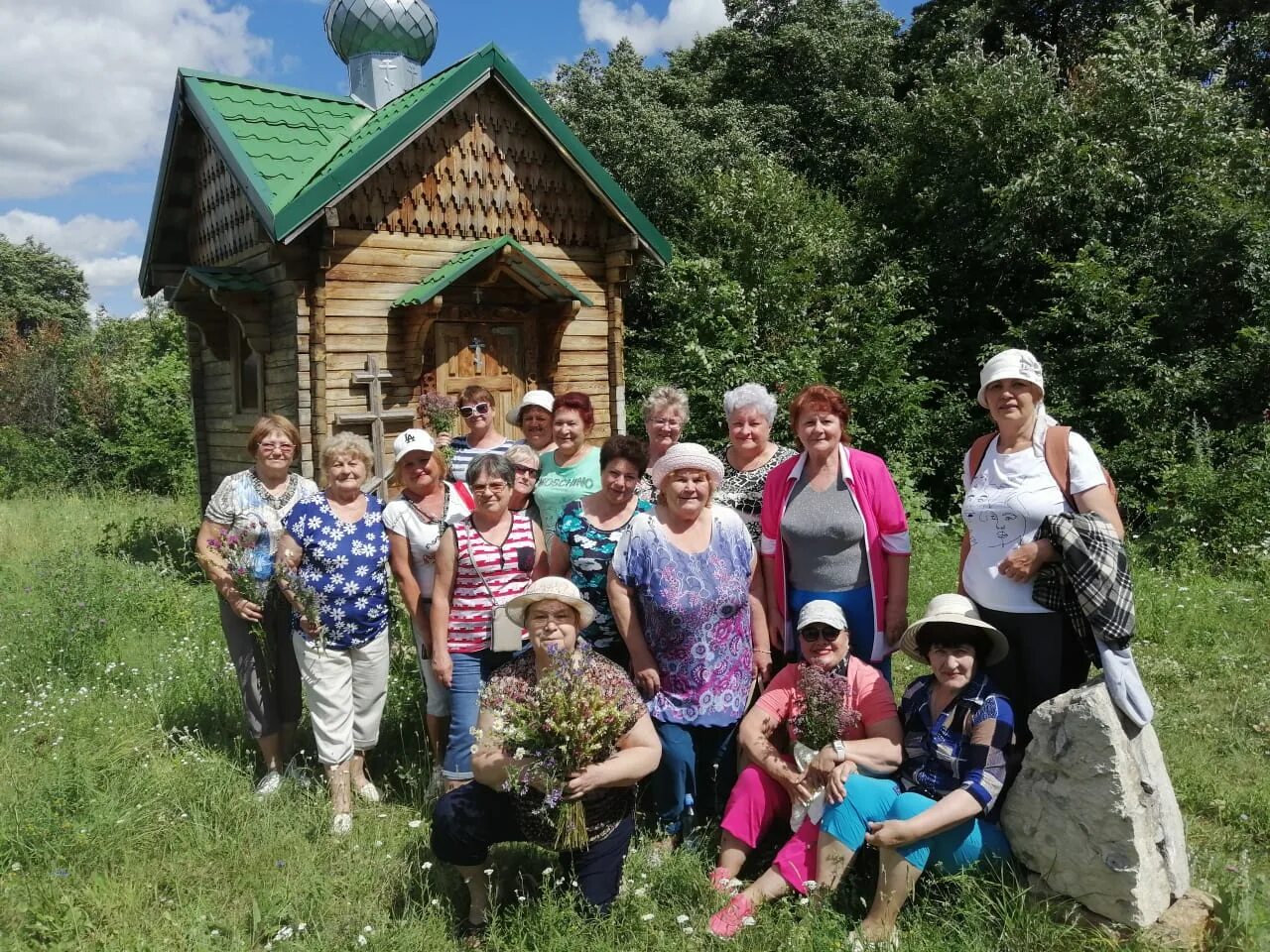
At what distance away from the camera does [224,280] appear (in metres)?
8.34

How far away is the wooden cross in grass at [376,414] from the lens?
8.14m

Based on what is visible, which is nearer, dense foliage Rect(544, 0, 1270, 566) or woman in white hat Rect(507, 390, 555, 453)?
woman in white hat Rect(507, 390, 555, 453)

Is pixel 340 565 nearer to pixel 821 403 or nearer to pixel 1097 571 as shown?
pixel 821 403

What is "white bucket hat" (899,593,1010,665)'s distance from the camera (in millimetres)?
3266

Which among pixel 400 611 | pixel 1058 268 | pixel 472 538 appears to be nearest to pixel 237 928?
pixel 472 538

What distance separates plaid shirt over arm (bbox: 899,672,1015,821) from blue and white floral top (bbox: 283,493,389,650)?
246 centimetres

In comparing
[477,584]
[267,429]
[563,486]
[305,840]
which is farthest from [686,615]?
[267,429]

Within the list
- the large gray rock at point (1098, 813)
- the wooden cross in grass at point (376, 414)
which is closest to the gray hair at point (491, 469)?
the large gray rock at point (1098, 813)

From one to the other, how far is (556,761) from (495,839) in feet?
1.70

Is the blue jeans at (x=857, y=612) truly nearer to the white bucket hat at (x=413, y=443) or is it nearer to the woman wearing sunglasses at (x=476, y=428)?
the white bucket hat at (x=413, y=443)

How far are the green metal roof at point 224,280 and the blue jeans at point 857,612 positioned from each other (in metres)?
6.47

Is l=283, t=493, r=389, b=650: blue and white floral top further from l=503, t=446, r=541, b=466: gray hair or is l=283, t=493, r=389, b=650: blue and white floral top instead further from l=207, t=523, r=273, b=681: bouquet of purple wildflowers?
l=503, t=446, r=541, b=466: gray hair

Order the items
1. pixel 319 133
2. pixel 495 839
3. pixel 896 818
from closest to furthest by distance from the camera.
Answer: pixel 896 818, pixel 495 839, pixel 319 133

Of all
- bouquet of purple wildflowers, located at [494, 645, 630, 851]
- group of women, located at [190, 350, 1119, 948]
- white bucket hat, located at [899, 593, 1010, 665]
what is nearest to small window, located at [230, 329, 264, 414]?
group of women, located at [190, 350, 1119, 948]
